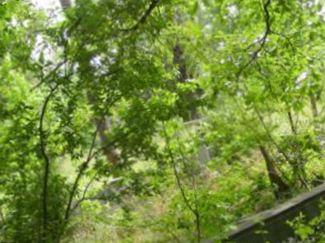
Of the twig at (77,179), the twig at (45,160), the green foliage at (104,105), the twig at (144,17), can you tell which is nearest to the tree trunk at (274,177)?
the green foliage at (104,105)

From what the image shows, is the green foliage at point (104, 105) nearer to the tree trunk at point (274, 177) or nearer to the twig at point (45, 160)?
the twig at point (45, 160)

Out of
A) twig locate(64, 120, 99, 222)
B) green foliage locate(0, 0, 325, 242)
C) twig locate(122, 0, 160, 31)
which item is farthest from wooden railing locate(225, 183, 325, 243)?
twig locate(122, 0, 160, 31)

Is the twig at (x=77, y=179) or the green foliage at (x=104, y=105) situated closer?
the green foliage at (x=104, y=105)

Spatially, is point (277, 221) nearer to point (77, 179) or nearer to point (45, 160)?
point (77, 179)

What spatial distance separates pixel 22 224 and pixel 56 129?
84 centimetres

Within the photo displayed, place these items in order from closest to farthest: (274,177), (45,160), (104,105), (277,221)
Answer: (45,160), (104,105), (277,221), (274,177)

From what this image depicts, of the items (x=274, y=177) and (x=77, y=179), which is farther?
(x=274, y=177)

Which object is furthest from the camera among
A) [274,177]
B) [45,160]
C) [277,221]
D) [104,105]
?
[274,177]

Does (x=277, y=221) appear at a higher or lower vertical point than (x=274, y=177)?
lower

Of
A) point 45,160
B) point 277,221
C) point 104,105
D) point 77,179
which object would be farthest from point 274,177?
point 45,160

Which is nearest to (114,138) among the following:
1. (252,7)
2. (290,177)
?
(252,7)

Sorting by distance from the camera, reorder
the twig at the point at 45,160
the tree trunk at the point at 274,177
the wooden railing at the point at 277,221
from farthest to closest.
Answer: the tree trunk at the point at 274,177 < the wooden railing at the point at 277,221 < the twig at the point at 45,160

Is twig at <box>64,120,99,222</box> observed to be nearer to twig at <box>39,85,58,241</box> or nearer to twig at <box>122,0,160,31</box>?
twig at <box>39,85,58,241</box>

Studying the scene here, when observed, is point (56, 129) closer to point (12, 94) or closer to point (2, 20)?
point (12, 94)
